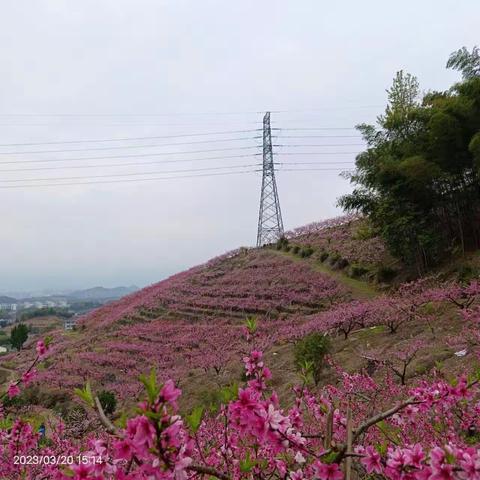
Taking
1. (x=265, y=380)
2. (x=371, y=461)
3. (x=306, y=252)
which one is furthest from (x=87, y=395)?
(x=306, y=252)

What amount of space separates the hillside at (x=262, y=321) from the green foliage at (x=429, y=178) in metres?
2.77

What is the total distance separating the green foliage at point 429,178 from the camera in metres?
15.1

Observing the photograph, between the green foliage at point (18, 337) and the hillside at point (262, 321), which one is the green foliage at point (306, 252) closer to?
the hillside at point (262, 321)

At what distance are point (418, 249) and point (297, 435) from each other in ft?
54.6

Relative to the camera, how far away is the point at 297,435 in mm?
1788

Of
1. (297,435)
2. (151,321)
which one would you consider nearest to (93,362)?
(151,321)

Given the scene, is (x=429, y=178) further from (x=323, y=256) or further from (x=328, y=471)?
(x=328, y=471)

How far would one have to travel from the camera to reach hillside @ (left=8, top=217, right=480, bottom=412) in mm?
11031

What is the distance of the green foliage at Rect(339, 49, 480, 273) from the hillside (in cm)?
277

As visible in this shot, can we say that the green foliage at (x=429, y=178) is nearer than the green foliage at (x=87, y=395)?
No

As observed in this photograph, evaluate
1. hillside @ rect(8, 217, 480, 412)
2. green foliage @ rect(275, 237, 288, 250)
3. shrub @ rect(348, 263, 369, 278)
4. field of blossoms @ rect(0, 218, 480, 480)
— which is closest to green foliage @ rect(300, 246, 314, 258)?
hillside @ rect(8, 217, 480, 412)

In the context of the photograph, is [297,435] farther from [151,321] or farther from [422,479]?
[151,321]

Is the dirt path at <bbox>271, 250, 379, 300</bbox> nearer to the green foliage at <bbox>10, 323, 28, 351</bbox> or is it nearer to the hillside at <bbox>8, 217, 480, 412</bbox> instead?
the hillside at <bbox>8, 217, 480, 412</bbox>
